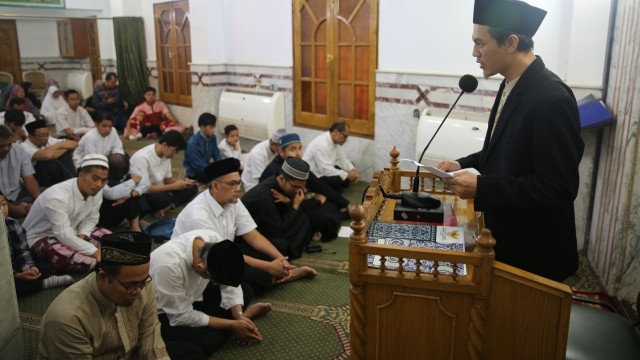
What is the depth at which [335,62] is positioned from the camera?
17.2 feet

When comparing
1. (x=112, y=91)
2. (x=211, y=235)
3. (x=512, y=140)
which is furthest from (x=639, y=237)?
(x=112, y=91)

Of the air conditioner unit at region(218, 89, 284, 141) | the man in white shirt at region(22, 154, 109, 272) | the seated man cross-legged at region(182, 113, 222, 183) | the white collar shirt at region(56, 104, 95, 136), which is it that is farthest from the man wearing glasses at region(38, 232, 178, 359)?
the white collar shirt at region(56, 104, 95, 136)

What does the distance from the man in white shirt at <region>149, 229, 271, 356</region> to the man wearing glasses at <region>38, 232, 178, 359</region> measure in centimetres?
32

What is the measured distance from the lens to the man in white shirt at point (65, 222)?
3.11 meters

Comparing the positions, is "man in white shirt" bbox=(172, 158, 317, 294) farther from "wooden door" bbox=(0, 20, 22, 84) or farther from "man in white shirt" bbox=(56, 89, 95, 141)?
"wooden door" bbox=(0, 20, 22, 84)

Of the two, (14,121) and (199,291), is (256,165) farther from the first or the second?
(199,291)

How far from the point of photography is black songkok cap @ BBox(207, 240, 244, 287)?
208 cm

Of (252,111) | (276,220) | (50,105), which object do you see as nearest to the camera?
(276,220)

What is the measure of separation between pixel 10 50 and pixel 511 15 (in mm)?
10424

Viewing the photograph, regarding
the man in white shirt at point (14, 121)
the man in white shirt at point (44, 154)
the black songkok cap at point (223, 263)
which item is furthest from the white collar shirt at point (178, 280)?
the man in white shirt at point (14, 121)

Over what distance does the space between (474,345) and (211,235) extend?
133 centimetres

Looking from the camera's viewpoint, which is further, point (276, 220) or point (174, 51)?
point (174, 51)

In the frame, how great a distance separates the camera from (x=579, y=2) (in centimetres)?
320

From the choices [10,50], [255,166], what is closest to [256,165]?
[255,166]
